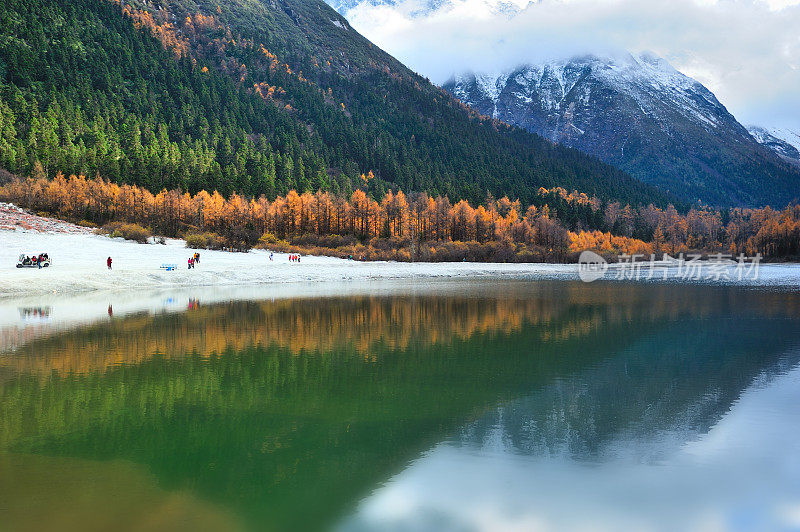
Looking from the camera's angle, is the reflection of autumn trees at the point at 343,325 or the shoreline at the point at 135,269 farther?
the shoreline at the point at 135,269

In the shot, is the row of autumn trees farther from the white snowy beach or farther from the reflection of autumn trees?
the reflection of autumn trees

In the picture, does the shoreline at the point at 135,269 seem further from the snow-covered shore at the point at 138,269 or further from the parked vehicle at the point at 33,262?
the parked vehicle at the point at 33,262

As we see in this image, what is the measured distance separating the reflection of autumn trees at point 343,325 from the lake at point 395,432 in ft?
0.89

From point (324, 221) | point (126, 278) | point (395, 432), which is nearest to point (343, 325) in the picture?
point (395, 432)

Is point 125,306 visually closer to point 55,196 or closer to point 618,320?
point 618,320

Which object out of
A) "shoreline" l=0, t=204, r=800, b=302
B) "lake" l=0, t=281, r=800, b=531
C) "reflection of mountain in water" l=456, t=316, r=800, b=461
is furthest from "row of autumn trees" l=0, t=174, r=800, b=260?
"reflection of mountain in water" l=456, t=316, r=800, b=461

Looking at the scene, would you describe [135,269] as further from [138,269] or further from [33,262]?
[33,262]

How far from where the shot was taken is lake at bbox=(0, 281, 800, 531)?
866cm

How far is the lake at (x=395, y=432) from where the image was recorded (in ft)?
28.4

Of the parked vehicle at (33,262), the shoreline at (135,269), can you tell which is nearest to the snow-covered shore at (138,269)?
the shoreline at (135,269)

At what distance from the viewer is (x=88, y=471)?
980 centimetres

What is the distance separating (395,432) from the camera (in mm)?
12195

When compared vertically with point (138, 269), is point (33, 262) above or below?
above

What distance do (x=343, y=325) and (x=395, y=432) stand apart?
55.3 ft
